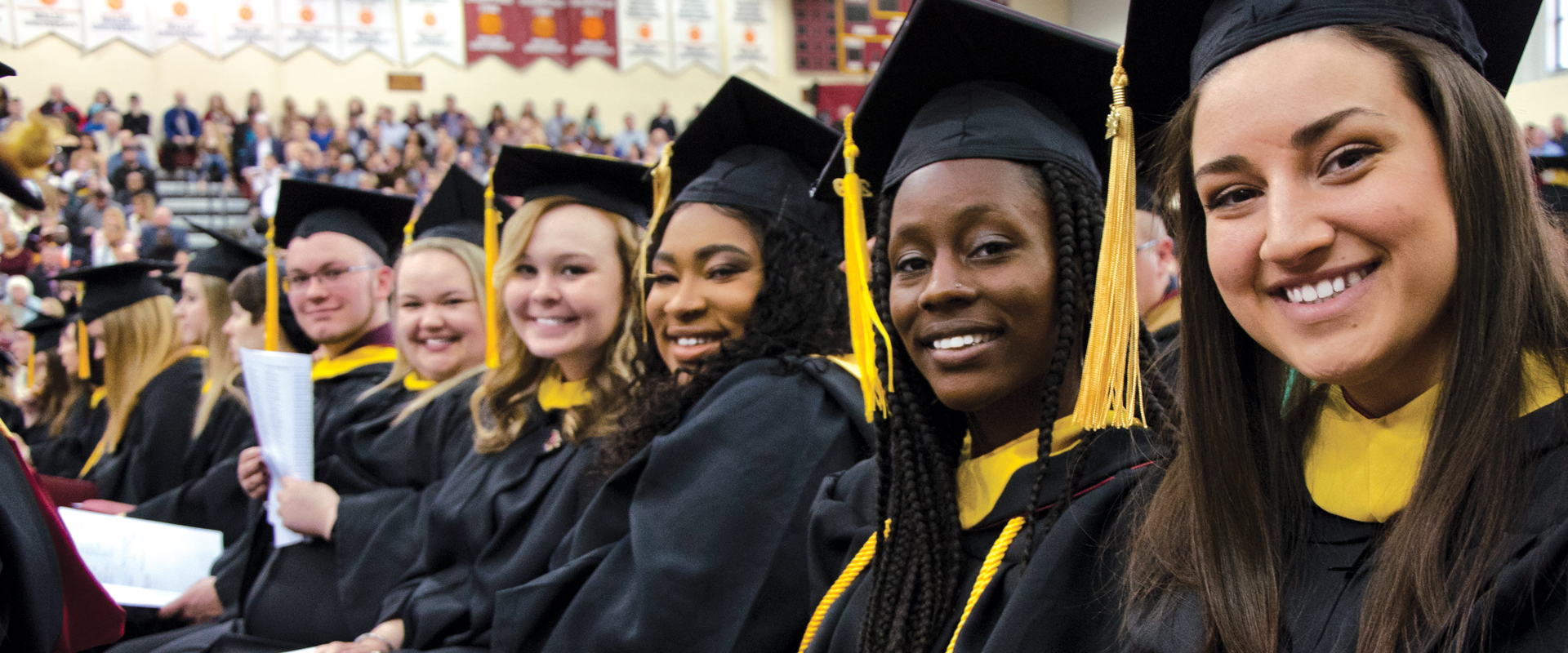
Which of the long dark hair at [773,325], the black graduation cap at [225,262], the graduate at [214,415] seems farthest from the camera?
the black graduation cap at [225,262]

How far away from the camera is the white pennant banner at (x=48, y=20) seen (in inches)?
671

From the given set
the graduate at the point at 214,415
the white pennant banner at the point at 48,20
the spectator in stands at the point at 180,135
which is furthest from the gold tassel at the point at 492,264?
the white pennant banner at the point at 48,20

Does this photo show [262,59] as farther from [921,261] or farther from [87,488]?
[921,261]

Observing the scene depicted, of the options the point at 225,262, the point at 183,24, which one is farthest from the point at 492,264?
the point at 183,24

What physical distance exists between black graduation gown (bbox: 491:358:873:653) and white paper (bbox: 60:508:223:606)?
2082 millimetres

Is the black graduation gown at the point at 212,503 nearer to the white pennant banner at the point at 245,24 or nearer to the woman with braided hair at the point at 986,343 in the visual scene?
the woman with braided hair at the point at 986,343

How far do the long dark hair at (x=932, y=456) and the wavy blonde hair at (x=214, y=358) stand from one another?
4215mm

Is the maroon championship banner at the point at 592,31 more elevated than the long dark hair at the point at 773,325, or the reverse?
the maroon championship banner at the point at 592,31

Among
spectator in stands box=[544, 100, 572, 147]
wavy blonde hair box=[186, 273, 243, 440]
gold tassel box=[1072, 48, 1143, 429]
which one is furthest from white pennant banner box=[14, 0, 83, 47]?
gold tassel box=[1072, 48, 1143, 429]

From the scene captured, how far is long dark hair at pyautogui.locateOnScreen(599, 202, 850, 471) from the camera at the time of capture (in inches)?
104

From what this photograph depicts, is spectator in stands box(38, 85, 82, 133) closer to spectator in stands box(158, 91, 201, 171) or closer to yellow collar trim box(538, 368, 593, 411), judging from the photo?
spectator in stands box(158, 91, 201, 171)

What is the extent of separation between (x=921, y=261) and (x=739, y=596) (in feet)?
2.99

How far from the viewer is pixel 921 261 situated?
1779 mm

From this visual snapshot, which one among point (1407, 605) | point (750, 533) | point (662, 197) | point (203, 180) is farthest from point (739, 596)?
point (203, 180)
